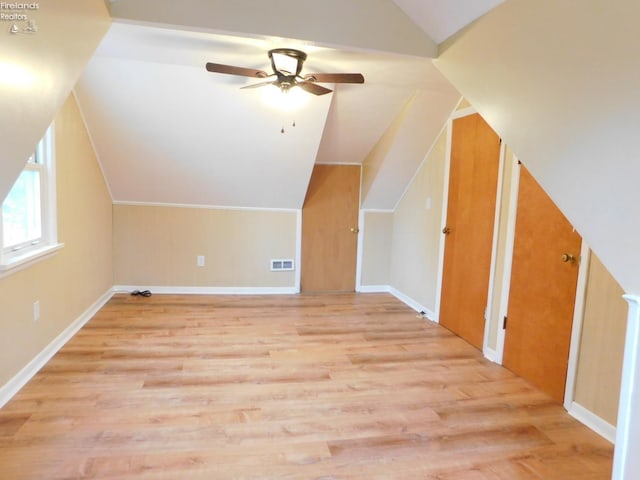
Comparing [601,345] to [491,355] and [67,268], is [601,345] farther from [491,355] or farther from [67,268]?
[67,268]

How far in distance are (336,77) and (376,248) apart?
277cm

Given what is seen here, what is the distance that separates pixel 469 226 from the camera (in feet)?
11.3

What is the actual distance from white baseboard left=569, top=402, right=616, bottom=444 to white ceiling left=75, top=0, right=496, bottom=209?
2.13 m

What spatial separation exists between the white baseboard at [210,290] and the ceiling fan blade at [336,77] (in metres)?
2.79

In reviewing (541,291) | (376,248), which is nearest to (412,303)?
(376,248)

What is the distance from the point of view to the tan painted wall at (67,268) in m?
2.38

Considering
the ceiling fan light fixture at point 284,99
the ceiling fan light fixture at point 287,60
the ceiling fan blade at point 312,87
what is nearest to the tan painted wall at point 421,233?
the ceiling fan light fixture at point 284,99

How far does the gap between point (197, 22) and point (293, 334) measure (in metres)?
2.54

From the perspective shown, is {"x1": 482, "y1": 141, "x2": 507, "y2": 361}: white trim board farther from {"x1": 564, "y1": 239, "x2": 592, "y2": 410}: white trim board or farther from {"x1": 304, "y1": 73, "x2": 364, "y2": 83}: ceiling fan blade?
{"x1": 304, "y1": 73, "x2": 364, "y2": 83}: ceiling fan blade

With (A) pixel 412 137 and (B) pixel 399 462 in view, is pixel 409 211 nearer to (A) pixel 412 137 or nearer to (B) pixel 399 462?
(A) pixel 412 137

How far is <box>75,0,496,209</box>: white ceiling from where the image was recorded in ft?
8.29

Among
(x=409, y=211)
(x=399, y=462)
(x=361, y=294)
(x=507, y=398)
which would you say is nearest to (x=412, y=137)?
(x=409, y=211)

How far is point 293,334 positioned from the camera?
11.6ft

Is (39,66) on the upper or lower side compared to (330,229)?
upper
